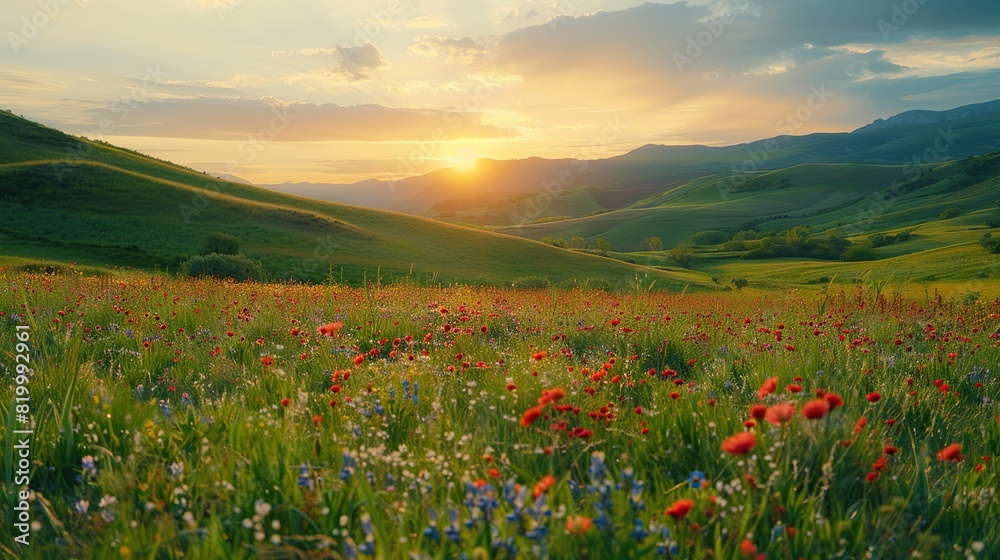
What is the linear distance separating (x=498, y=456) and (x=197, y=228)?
64199 millimetres

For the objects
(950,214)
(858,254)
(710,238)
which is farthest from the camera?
(710,238)

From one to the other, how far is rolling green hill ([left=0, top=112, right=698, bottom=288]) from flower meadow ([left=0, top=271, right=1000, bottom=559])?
1592 inches

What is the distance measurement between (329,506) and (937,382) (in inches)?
181

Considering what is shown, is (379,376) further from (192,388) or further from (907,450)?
(907,450)

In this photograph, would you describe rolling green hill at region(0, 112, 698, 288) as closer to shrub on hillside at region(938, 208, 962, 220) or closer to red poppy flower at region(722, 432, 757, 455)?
red poppy flower at region(722, 432, 757, 455)

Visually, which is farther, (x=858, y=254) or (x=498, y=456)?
(x=858, y=254)

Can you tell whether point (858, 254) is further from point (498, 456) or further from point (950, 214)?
point (498, 456)

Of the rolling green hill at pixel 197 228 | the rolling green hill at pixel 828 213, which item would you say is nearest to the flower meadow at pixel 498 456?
the rolling green hill at pixel 197 228

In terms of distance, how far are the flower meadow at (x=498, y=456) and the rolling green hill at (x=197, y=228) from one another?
4044 centimetres

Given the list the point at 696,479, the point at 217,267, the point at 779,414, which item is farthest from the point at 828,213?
the point at 696,479

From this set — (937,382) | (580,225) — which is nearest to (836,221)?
(580,225)

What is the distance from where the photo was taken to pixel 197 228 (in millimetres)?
59156

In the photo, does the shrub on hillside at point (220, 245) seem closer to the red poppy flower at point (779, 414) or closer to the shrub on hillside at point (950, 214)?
the red poppy flower at point (779, 414)

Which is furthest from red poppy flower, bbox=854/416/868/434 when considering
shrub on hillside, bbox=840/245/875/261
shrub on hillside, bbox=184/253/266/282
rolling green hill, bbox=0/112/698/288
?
shrub on hillside, bbox=840/245/875/261
